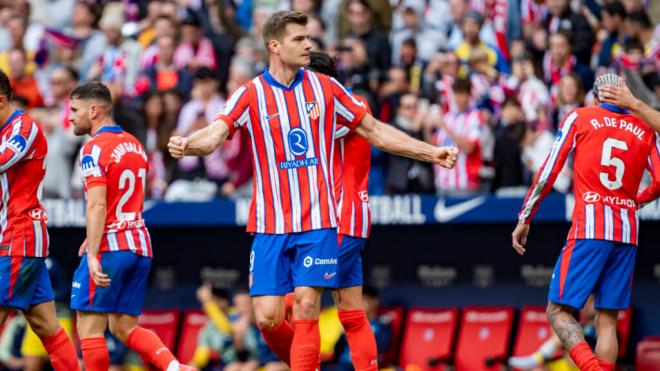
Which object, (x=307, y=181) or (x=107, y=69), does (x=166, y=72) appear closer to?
(x=107, y=69)

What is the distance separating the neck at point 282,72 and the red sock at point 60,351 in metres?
2.72

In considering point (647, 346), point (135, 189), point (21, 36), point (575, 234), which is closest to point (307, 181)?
point (135, 189)

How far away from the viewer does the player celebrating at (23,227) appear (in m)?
9.33

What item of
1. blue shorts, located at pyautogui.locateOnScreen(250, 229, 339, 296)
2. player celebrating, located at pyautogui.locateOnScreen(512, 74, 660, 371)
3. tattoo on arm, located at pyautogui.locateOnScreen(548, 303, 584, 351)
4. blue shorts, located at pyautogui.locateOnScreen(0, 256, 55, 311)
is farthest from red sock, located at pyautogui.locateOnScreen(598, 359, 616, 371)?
blue shorts, located at pyautogui.locateOnScreen(0, 256, 55, 311)

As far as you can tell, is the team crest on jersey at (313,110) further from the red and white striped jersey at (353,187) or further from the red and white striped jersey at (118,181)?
the red and white striped jersey at (118,181)

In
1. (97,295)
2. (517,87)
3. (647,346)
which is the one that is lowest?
(647,346)

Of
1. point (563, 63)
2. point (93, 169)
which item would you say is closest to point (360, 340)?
point (93, 169)

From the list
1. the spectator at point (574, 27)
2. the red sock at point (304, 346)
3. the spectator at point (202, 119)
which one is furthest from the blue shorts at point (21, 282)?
the spectator at point (574, 27)

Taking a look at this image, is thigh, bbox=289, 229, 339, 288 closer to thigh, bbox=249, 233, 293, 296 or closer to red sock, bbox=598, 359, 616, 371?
thigh, bbox=249, 233, 293, 296

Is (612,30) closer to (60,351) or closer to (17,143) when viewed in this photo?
(17,143)

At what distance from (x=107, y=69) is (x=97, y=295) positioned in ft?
25.5

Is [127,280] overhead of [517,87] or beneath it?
beneath

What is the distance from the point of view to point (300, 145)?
8484 millimetres

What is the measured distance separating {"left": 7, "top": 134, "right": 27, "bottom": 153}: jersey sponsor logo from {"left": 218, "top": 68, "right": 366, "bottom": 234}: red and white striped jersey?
1.81m
